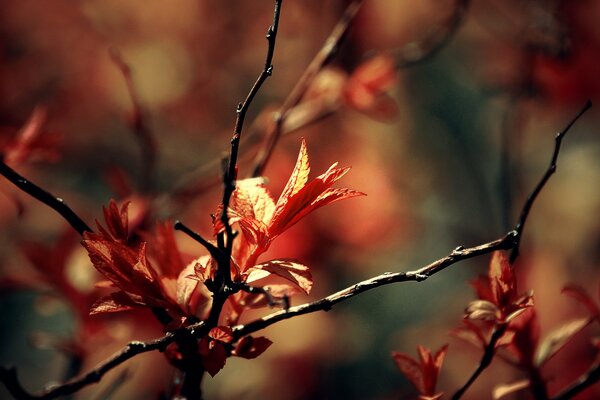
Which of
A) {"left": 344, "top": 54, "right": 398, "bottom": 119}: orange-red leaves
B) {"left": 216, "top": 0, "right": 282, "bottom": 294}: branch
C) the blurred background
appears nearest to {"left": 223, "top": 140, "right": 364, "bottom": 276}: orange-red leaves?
{"left": 216, "top": 0, "right": 282, "bottom": 294}: branch

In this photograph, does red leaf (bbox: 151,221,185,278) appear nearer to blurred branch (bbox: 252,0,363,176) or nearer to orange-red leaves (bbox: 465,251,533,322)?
blurred branch (bbox: 252,0,363,176)

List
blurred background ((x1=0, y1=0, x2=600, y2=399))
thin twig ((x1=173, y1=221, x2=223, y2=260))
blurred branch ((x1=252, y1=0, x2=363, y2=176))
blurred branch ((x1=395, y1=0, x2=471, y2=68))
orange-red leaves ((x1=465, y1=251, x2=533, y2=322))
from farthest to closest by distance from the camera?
blurred background ((x1=0, y1=0, x2=600, y2=399))
blurred branch ((x1=395, y1=0, x2=471, y2=68))
blurred branch ((x1=252, y1=0, x2=363, y2=176))
orange-red leaves ((x1=465, y1=251, x2=533, y2=322))
thin twig ((x1=173, y1=221, x2=223, y2=260))

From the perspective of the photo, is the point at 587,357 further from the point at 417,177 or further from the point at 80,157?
the point at 80,157

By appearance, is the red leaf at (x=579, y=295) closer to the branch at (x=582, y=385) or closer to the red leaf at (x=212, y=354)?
the branch at (x=582, y=385)

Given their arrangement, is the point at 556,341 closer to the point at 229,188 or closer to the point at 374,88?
the point at 229,188

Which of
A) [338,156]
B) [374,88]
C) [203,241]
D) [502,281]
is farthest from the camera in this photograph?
[338,156]

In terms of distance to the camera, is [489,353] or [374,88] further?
[374,88]

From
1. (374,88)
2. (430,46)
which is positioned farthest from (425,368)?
(430,46)

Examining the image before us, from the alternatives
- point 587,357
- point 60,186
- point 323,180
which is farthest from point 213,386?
point 323,180
